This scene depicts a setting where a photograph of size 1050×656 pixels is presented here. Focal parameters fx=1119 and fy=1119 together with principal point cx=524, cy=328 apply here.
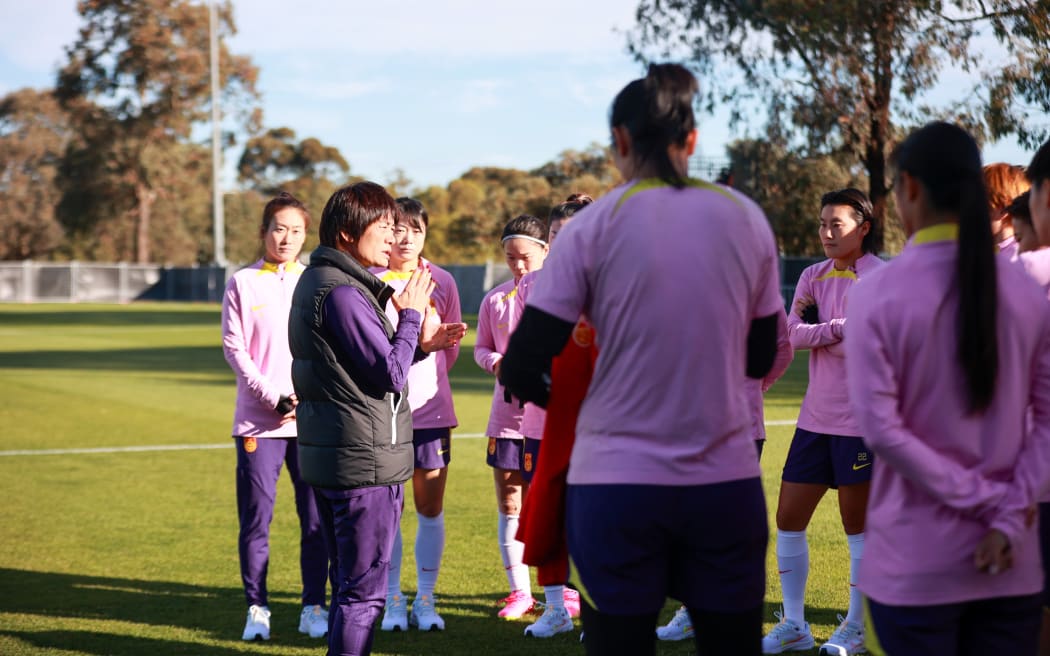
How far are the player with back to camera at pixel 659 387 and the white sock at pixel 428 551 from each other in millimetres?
3375

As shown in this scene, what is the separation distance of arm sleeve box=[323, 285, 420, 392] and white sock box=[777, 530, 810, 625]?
226cm

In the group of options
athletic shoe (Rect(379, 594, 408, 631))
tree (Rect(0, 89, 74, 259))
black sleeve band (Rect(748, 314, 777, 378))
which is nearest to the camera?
black sleeve band (Rect(748, 314, 777, 378))

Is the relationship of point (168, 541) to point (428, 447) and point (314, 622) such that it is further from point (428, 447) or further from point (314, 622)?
point (428, 447)

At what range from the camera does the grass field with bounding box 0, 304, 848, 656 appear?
5.78 metres

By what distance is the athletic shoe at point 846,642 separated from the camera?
205 inches

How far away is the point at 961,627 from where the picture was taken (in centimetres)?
263

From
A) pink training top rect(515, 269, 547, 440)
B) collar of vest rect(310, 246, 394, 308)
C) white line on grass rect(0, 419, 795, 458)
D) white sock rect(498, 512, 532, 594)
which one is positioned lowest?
white line on grass rect(0, 419, 795, 458)

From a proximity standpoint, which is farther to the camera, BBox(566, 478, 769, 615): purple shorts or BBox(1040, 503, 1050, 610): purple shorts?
BBox(1040, 503, 1050, 610): purple shorts

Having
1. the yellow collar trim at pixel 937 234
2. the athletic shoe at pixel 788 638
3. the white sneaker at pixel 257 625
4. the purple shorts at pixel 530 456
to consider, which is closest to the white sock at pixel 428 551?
the white sneaker at pixel 257 625

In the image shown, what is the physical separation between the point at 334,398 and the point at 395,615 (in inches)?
80.6

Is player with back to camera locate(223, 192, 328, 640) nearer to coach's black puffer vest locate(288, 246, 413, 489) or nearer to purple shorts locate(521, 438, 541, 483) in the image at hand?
purple shorts locate(521, 438, 541, 483)

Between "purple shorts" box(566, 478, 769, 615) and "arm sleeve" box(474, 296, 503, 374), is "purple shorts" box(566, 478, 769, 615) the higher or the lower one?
the lower one

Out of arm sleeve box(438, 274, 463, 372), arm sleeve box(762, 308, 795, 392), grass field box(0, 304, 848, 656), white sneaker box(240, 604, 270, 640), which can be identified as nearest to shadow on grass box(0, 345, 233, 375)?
grass field box(0, 304, 848, 656)

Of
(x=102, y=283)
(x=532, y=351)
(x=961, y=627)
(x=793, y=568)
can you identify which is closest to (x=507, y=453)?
(x=793, y=568)
